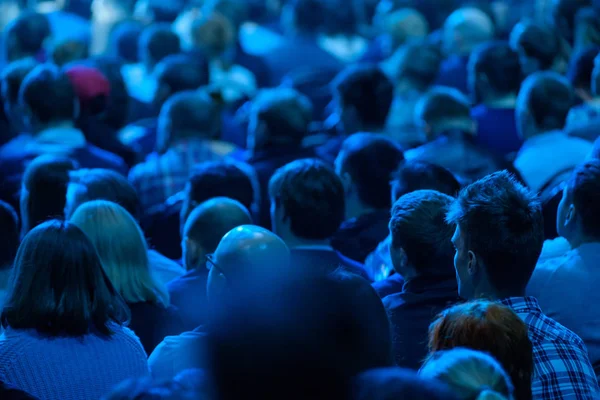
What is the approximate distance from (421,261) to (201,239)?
110 cm

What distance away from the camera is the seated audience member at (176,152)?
6051 mm

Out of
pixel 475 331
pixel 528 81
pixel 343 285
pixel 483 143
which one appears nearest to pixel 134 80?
pixel 483 143

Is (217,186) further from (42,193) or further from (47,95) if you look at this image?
(47,95)

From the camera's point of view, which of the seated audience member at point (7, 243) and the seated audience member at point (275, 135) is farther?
the seated audience member at point (275, 135)

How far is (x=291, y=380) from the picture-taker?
1784 millimetres

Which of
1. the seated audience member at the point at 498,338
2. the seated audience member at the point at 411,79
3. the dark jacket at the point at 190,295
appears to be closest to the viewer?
the seated audience member at the point at 498,338

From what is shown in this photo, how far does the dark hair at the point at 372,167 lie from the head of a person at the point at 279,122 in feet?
2.16

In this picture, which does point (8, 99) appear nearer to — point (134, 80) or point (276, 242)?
point (134, 80)

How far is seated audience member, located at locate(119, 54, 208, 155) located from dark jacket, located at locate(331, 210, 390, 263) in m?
2.34

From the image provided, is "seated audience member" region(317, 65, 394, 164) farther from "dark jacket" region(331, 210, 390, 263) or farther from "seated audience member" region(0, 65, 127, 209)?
"seated audience member" region(0, 65, 127, 209)

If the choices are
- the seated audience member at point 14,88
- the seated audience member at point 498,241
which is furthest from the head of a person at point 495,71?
the seated audience member at point 498,241

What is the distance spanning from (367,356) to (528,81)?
14.6ft

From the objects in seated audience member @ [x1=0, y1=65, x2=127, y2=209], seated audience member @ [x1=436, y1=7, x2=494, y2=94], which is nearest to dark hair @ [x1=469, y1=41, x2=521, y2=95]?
seated audience member @ [x1=436, y1=7, x2=494, y2=94]

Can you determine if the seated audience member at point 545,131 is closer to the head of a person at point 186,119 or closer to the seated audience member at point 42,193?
the head of a person at point 186,119
